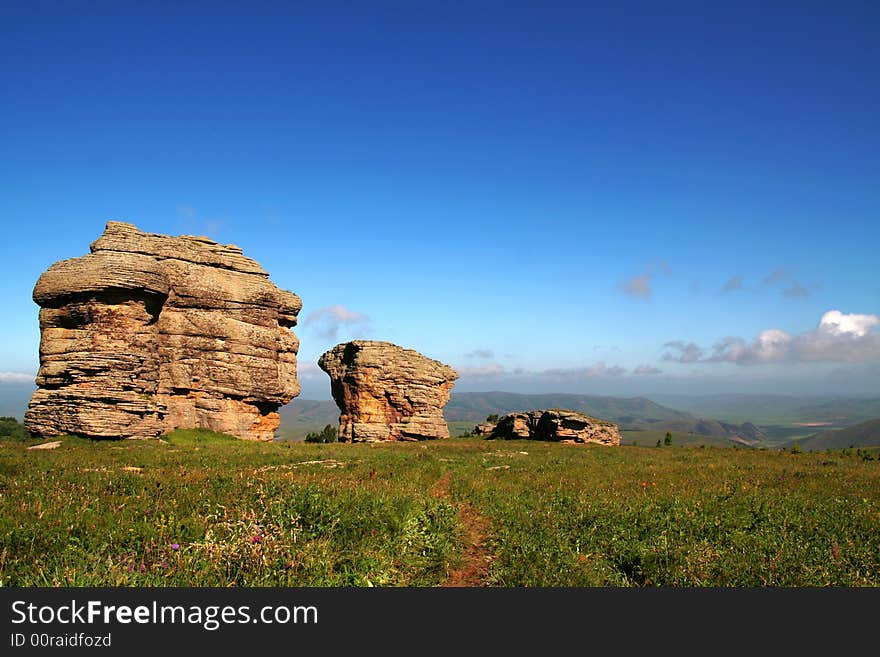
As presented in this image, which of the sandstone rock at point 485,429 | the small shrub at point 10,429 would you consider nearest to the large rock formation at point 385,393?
the sandstone rock at point 485,429

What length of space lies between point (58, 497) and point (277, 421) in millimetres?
34506

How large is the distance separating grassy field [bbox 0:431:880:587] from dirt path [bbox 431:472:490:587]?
0.04m

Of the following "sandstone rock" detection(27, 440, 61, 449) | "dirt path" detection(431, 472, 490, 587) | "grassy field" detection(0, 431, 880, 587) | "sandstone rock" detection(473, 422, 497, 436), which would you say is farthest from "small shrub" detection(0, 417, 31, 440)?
"dirt path" detection(431, 472, 490, 587)

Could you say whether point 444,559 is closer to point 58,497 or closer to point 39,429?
point 58,497

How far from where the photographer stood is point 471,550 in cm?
952

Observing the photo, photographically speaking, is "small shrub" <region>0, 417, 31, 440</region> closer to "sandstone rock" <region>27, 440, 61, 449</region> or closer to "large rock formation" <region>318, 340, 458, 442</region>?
"large rock formation" <region>318, 340, 458, 442</region>

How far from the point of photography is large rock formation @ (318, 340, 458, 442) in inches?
2032

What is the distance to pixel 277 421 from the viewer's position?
43.4 metres

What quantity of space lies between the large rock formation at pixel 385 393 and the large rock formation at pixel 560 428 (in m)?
8.24

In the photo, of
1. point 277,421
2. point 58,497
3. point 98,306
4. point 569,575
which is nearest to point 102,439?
point 98,306

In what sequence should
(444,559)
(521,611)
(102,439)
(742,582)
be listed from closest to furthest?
1. (521,611)
2. (742,582)
3. (444,559)
4. (102,439)

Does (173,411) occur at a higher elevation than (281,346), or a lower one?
lower

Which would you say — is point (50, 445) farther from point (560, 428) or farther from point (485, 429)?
point (485, 429)

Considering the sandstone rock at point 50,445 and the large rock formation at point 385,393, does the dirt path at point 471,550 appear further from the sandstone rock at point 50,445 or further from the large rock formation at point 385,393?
the large rock formation at point 385,393
